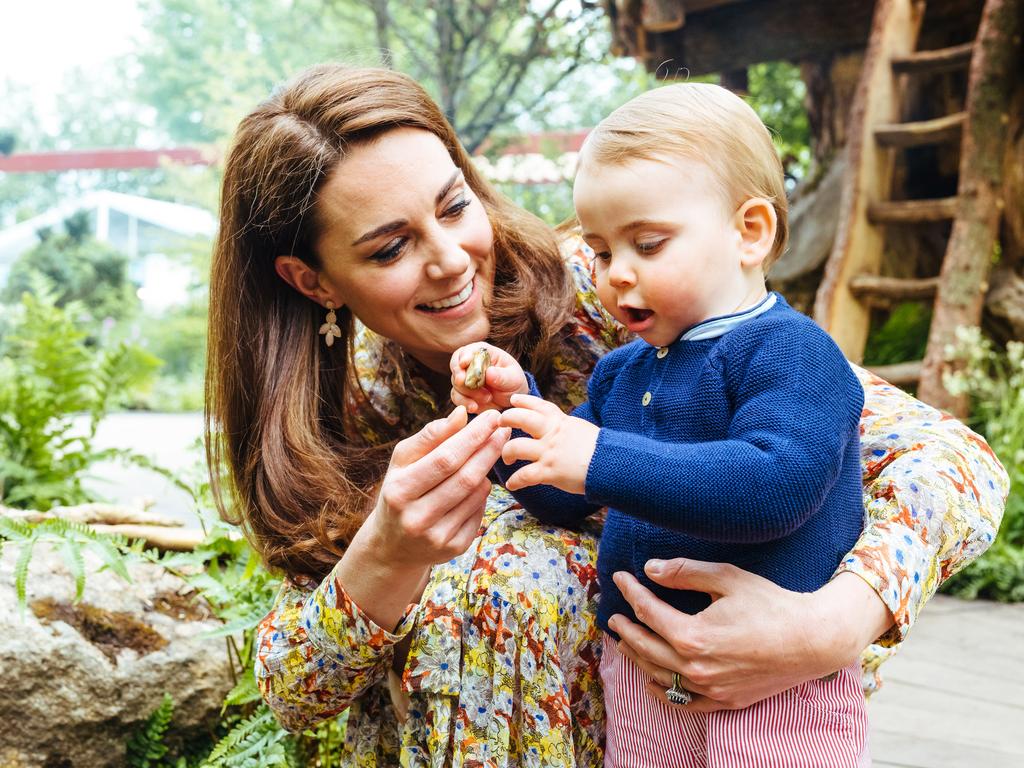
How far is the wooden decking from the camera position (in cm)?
228

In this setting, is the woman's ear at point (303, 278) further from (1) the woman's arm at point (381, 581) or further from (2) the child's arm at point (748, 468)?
(2) the child's arm at point (748, 468)

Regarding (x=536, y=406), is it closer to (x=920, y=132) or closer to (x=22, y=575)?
(x=22, y=575)

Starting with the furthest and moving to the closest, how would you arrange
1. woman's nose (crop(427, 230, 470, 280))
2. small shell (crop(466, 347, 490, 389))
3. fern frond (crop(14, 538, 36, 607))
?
fern frond (crop(14, 538, 36, 607)) → woman's nose (crop(427, 230, 470, 280)) → small shell (crop(466, 347, 490, 389))

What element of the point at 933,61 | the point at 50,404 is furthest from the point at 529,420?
the point at 933,61

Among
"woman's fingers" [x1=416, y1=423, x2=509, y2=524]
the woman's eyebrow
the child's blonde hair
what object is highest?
the child's blonde hair

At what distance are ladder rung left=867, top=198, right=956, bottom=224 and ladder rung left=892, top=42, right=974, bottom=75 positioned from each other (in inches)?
24.8

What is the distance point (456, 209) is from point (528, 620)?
29.2 inches

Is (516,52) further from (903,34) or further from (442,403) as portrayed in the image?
(442,403)

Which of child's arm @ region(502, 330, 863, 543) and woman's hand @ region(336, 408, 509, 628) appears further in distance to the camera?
woman's hand @ region(336, 408, 509, 628)

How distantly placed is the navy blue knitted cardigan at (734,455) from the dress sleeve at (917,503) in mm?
62

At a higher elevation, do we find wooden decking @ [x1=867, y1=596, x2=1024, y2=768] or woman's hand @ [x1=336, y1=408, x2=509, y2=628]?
woman's hand @ [x1=336, y1=408, x2=509, y2=628]

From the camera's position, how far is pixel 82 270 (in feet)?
46.9

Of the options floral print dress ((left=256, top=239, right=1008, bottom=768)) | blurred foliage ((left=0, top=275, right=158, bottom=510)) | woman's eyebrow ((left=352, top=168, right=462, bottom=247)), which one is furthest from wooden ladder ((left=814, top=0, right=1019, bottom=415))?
woman's eyebrow ((left=352, top=168, right=462, bottom=247))

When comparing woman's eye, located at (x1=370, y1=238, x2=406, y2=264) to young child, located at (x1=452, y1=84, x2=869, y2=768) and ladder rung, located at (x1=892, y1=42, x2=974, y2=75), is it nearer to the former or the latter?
young child, located at (x1=452, y1=84, x2=869, y2=768)
